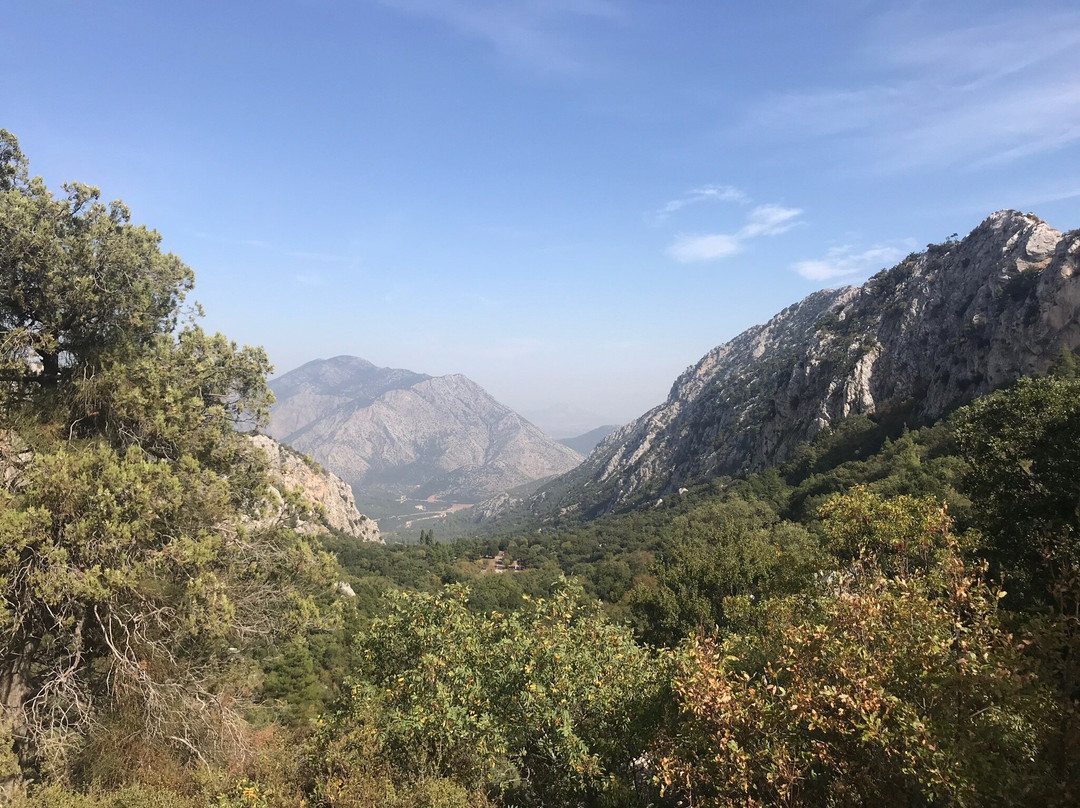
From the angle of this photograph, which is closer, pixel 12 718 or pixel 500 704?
pixel 12 718

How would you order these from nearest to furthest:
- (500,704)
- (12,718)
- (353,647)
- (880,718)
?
(880,718) → (12,718) → (500,704) → (353,647)

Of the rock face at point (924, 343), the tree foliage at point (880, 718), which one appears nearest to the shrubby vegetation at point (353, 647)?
the tree foliage at point (880, 718)

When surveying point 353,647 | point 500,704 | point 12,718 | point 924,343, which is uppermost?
point 924,343

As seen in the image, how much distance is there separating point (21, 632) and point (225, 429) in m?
6.44

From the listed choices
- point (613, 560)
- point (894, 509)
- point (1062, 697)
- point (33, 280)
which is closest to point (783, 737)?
point (1062, 697)

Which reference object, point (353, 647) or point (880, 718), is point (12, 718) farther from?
point (880, 718)

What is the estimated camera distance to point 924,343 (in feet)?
325

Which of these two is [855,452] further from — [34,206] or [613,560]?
[34,206]

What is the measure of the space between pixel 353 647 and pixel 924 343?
380ft

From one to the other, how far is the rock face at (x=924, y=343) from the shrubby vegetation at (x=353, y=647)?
75.0m

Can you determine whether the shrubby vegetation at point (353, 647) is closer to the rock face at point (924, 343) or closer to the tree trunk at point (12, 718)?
the tree trunk at point (12, 718)

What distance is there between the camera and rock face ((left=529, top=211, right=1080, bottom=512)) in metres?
74.1

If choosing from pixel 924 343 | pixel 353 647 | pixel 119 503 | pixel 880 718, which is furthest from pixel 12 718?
pixel 924 343

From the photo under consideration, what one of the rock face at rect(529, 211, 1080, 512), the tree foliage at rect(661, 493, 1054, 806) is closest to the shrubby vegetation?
the tree foliage at rect(661, 493, 1054, 806)
